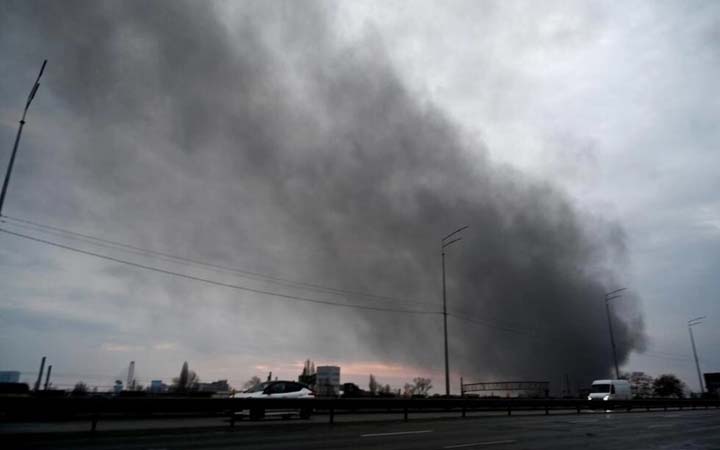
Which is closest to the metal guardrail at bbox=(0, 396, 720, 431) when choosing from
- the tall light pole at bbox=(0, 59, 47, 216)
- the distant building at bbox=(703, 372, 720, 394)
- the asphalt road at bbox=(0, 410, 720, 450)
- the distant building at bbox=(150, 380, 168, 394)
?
the asphalt road at bbox=(0, 410, 720, 450)

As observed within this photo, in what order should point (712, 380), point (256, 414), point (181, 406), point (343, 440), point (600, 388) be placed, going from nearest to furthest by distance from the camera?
point (343, 440) → point (181, 406) → point (256, 414) → point (600, 388) → point (712, 380)

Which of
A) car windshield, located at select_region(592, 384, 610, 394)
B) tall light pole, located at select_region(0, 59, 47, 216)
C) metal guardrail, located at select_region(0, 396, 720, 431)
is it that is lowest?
metal guardrail, located at select_region(0, 396, 720, 431)

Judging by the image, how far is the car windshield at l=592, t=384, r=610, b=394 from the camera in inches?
1734

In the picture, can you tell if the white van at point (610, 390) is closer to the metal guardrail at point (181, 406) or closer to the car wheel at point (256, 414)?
the metal guardrail at point (181, 406)

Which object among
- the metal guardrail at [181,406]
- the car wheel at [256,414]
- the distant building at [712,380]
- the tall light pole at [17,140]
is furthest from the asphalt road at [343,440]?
the distant building at [712,380]

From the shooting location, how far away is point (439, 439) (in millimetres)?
14016

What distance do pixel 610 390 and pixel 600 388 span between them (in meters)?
1.11

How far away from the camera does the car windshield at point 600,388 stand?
44.0m

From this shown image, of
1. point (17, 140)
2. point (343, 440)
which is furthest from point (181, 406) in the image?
point (17, 140)

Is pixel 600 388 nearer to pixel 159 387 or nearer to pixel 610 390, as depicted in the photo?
pixel 610 390

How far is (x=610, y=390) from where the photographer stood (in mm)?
43656

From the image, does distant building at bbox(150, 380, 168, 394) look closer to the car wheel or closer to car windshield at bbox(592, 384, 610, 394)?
the car wheel

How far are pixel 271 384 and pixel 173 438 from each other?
38.5 feet

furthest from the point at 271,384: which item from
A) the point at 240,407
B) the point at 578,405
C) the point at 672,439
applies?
the point at 578,405
